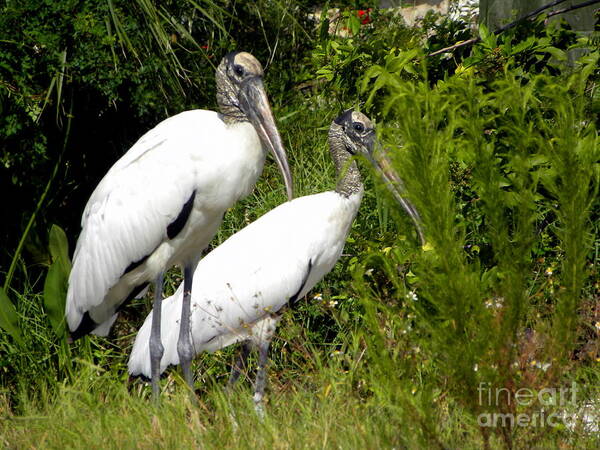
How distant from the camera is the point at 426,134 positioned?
2688 millimetres

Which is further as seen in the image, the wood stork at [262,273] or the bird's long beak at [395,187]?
the wood stork at [262,273]

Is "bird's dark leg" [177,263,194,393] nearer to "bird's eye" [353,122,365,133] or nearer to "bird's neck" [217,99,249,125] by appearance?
"bird's neck" [217,99,249,125]

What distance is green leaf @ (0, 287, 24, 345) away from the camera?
5066 millimetres

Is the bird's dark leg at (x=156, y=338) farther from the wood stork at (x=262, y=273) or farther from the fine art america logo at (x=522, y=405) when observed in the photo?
the fine art america logo at (x=522, y=405)

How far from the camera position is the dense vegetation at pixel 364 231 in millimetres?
2768

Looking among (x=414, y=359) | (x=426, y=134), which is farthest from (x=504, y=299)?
(x=426, y=134)

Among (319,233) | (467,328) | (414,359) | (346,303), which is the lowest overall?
(346,303)

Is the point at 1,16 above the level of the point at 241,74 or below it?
above

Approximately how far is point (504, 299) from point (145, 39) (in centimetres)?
362

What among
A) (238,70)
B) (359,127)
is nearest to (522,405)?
(238,70)

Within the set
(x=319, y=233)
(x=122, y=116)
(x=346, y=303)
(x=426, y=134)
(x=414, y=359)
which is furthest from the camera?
(x=122, y=116)

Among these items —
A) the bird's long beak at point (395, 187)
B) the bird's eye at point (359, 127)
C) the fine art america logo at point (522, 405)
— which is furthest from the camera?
the bird's eye at point (359, 127)

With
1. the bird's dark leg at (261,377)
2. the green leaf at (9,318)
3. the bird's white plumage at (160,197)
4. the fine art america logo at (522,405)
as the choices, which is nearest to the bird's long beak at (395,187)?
the fine art america logo at (522,405)

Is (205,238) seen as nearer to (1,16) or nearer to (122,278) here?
(122,278)
